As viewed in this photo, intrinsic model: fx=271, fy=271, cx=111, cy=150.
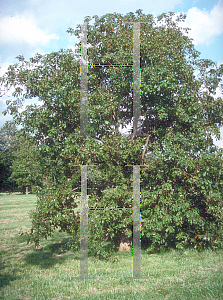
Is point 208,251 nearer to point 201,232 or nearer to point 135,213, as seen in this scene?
point 201,232

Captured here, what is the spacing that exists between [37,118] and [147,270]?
4.77 m

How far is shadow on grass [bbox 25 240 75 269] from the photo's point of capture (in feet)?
24.2

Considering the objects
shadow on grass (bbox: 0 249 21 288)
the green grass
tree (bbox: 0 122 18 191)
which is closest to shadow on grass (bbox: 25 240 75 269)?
the green grass

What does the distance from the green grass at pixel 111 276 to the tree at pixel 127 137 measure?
61 centimetres

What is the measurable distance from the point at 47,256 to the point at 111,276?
3055 mm

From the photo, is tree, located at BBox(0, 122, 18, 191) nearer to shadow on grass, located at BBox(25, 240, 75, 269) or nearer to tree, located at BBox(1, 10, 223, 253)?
tree, located at BBox(1, 10, 223, 253)

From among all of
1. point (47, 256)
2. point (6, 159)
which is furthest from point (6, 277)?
point (6, 159)

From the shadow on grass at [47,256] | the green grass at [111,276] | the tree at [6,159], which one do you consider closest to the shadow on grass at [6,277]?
the green grass at [111,276]

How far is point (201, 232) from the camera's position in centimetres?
755

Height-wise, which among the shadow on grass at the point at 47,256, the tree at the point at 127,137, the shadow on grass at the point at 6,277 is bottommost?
the shadow on grass at the point at 47,256

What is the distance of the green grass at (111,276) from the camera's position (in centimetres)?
475

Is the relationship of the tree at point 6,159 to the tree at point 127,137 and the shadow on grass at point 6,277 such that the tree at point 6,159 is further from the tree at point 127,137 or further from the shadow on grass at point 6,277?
the shadow on grass at point 6,277

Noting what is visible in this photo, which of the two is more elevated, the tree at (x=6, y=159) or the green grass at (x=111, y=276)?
the tree at (x=6, y=159)

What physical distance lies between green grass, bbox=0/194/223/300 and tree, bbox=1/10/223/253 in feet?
1.99
